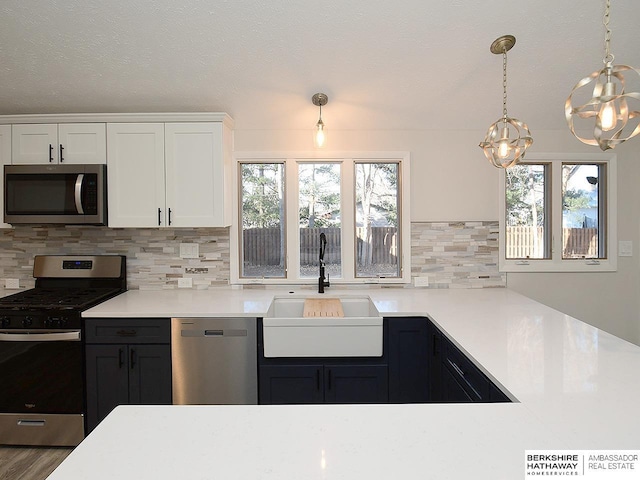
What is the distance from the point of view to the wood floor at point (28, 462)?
217cm

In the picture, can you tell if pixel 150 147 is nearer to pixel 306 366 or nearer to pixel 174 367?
pixel 174 367

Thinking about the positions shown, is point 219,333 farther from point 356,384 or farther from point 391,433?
point 391,433

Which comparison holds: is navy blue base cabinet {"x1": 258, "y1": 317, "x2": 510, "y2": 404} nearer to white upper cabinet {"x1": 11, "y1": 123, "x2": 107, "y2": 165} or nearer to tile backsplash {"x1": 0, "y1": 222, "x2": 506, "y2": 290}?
tile backsplash {"x1": 0, "y1": 222, "x2": 506, "y2": 290}

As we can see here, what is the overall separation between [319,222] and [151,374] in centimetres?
162

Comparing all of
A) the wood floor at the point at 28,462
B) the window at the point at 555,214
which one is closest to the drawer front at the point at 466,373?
the window at the point at 555,214

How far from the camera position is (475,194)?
3.07m

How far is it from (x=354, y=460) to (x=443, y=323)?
1355mm

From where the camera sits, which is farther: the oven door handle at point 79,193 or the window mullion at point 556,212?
the window mullion at point 556,212

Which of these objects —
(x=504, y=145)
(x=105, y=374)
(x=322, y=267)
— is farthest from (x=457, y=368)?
(x=105, y=374)

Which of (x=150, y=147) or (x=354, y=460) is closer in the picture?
(x=354, y=460)

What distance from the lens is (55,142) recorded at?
2.70 metres

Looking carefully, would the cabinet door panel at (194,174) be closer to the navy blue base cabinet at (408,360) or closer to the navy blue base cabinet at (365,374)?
the navy blue base cabinet at (365,374)

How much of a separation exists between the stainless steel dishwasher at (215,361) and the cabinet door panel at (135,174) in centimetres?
87

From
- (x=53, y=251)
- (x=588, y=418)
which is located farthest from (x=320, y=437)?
(x=53, y=251)
